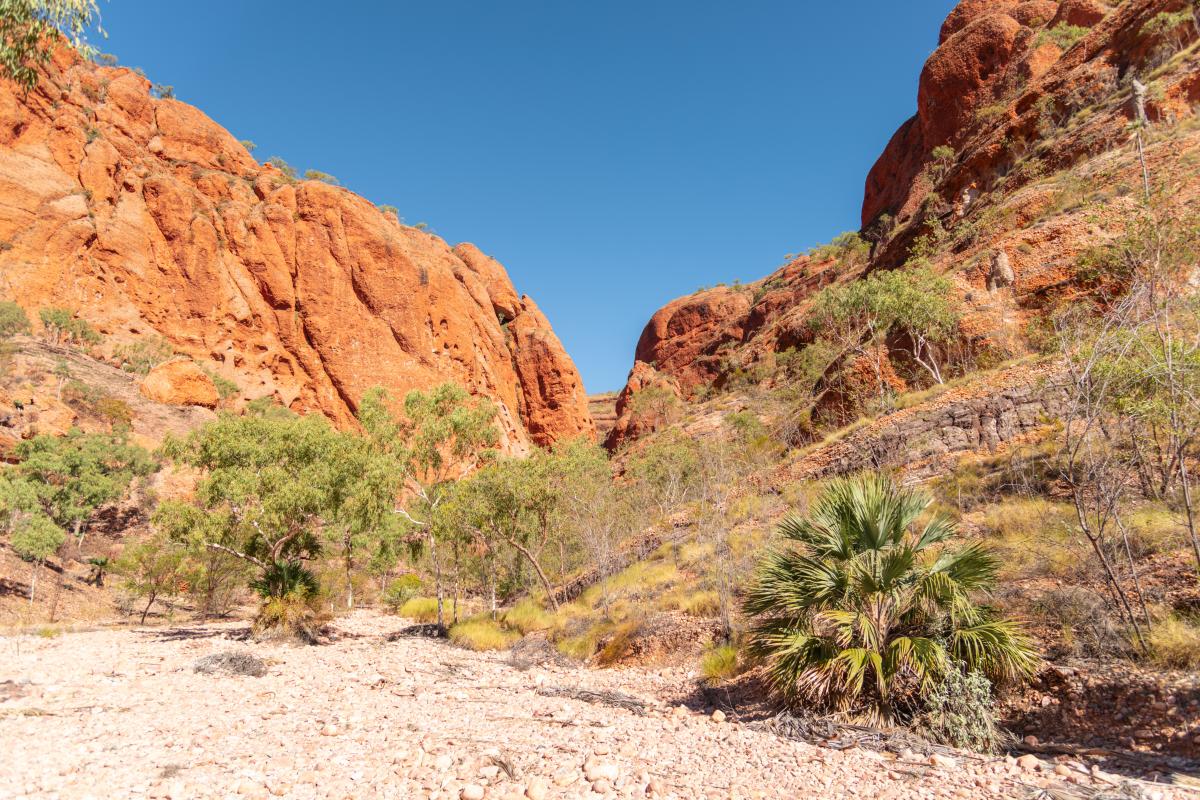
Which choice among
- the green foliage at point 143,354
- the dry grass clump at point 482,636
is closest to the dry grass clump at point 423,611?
the dry grass clump at point 482,636

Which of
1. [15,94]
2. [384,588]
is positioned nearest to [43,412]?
[384,588]

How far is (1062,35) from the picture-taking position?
42750 mm

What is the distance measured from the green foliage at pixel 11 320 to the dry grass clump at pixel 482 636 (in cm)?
4046

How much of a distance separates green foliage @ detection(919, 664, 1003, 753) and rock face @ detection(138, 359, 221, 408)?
155 feet

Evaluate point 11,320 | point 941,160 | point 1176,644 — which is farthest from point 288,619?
point 941,160

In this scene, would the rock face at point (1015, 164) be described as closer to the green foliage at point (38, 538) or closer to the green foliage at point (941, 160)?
the green foliage at point (941, 160)

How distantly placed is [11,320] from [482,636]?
4283 cm

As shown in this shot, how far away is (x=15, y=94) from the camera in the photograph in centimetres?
4619

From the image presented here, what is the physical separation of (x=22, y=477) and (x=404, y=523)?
51.6 feet

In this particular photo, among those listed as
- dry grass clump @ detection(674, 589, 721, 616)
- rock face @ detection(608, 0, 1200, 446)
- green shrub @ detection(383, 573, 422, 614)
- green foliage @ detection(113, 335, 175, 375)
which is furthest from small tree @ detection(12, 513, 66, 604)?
rock face @ detection(608, 0, 1200, 446)

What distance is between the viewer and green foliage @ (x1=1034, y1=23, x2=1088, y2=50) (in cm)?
4138

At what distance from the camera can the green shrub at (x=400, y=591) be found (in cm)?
2871

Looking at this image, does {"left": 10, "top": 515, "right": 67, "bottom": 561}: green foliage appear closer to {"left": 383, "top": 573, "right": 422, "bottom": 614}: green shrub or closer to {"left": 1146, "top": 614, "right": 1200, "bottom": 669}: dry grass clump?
{"left": 383, "top": 573, "right": 422, "bottom": 614}: green shrub

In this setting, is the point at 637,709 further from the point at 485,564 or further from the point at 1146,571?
the point at 485,564
